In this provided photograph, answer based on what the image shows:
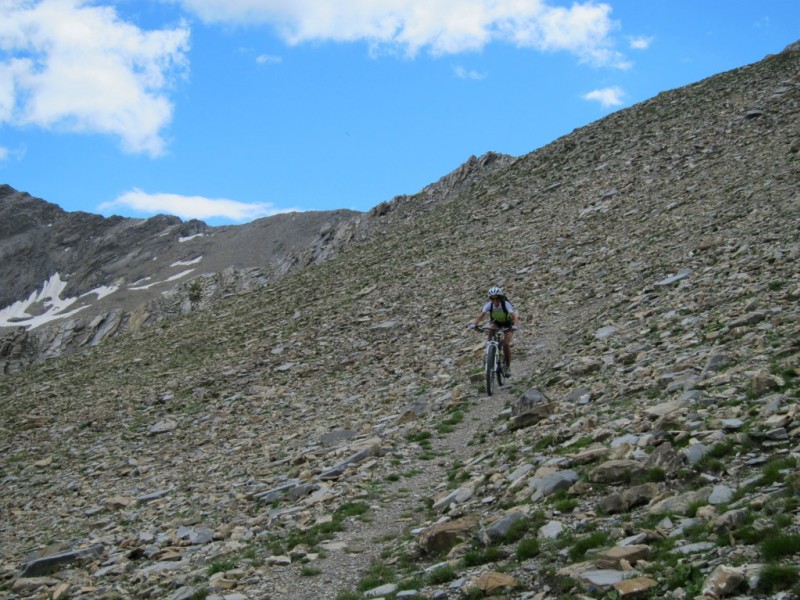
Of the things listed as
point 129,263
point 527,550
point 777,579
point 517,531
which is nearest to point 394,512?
point 517,531

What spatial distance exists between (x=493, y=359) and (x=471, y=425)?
101 inches

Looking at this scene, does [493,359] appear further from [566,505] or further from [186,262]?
[186,262]

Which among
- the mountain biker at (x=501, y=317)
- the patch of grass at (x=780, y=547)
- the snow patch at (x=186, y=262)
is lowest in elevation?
the patch of grass at (x=780, y=547)

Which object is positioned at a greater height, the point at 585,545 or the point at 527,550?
the point at 585,545

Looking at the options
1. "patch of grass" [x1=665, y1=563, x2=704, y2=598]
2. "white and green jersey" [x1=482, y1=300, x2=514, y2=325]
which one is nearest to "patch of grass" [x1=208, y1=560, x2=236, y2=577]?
"patch of grass" [x1=665, y1=563, x2=704, y2=598]

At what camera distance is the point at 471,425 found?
53.0ft

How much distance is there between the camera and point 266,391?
2438 centimetres

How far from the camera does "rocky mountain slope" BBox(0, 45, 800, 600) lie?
26.1 ft

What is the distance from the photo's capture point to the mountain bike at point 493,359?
18141mm

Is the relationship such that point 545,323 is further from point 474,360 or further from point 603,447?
point 603,447

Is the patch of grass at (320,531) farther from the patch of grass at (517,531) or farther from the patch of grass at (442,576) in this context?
the patch of grass at (517,531)

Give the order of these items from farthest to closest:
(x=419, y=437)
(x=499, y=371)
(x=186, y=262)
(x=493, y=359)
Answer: (x=186, y=262) → (x=499, y=371) → (x=493, y=359) → (x=419, y=437)

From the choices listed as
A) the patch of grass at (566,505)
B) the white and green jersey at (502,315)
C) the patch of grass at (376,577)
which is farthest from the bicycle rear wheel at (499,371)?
the patch of grass at (376,577)

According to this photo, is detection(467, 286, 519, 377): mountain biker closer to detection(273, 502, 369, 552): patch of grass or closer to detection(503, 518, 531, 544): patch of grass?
detection(273, 502, 369, 552): patch of grass
